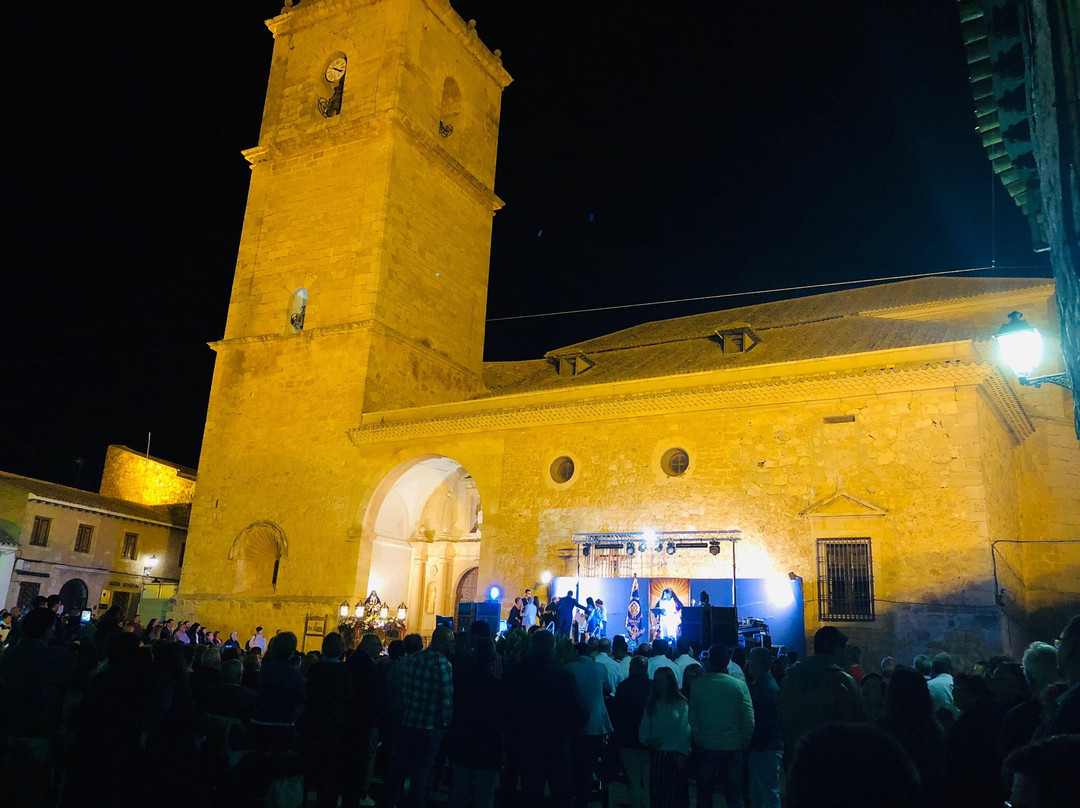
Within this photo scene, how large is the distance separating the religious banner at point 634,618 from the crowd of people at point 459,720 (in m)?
7.72

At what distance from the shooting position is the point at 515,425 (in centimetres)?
1861

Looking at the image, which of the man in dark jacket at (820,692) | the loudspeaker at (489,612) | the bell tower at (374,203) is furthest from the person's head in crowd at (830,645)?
the bell tower at (374,203)

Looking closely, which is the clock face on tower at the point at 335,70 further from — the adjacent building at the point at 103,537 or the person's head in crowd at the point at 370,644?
the person's head in crowd at the point at 370,644

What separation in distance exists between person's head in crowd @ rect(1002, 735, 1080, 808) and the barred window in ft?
45.0

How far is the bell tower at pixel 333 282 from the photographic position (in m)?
21.1

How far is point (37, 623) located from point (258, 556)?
16.8m

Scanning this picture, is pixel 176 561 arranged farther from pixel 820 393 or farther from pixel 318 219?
pixel 820 393

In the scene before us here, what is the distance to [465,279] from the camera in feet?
81.9

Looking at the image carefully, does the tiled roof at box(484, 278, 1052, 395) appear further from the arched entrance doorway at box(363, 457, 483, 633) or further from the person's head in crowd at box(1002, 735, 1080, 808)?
the person's head in crowd at box(1002, 735, 1080, 808)

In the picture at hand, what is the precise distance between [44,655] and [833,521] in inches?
507

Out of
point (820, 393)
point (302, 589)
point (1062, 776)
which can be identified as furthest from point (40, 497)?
point (1062, 776)

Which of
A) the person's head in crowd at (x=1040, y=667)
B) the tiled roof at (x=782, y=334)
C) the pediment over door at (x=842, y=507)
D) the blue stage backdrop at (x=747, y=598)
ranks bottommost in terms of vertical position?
the person's head in crowd at (x=1040, y=667)

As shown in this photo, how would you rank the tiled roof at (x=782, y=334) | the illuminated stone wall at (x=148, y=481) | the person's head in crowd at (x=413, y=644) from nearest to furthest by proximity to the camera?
the person's head in crowd at (x=413, y=644)
the tiled roof at (x=782, y=334)
the illuminated stone wall at (x=148, y=481)

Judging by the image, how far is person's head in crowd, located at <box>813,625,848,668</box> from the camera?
5.36 m
